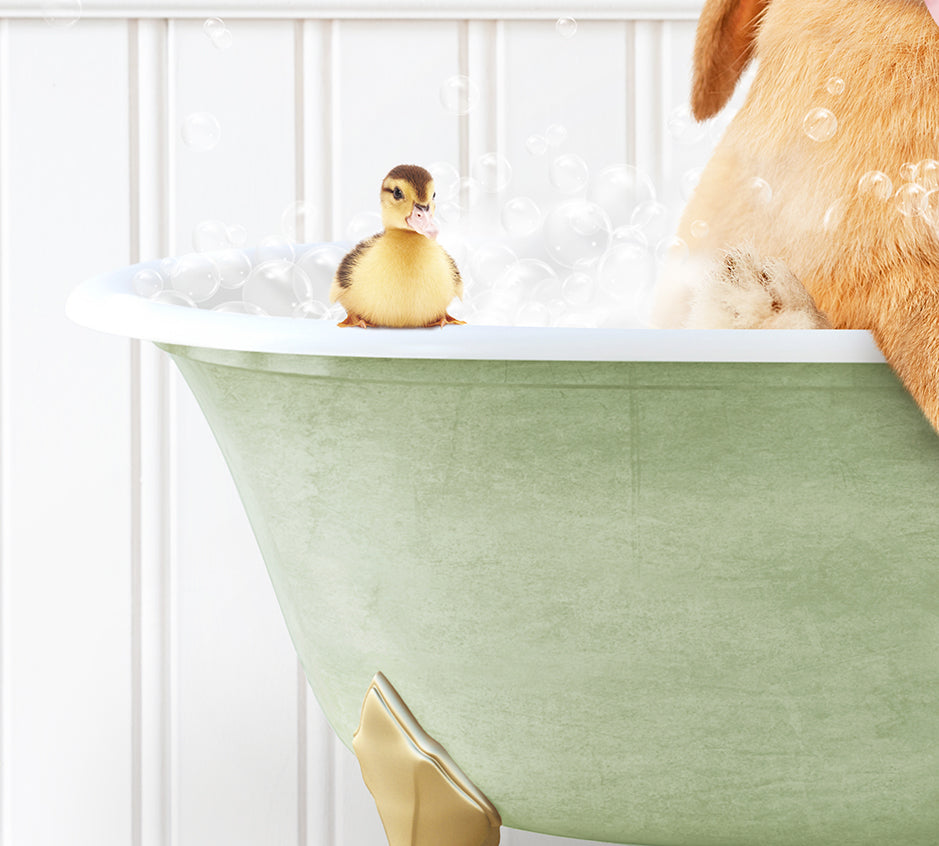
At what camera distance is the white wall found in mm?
1355

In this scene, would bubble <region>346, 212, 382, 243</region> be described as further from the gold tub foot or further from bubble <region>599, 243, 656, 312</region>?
the gold tub foot

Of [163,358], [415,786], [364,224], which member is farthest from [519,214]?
[163,358]

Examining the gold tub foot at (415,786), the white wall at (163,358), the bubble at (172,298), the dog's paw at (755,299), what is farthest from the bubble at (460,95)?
the gold tub foot at (415,786)

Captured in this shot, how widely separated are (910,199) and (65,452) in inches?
44.3

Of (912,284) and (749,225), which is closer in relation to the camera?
(912,284)

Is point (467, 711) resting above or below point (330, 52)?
below

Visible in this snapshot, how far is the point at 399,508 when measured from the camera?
0.71 m

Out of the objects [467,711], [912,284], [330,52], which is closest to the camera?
[912,284]

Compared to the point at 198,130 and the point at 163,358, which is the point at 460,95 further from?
the point at 163,358

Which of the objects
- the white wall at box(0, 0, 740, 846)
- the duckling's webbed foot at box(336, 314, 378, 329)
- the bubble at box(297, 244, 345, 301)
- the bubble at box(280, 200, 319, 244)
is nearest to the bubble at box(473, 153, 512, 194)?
the white wall at box(0, 0, 740, 846)

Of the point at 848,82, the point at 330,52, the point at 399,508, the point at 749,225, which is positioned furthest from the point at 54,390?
the point at 848,82

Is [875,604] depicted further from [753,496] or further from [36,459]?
[36,459]

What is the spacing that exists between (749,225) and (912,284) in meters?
0.19

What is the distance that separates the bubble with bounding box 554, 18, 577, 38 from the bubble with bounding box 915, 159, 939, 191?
73cm
